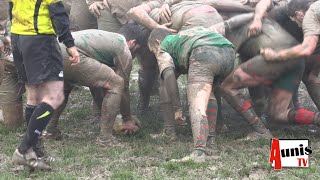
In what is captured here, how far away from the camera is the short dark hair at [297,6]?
20.1ft

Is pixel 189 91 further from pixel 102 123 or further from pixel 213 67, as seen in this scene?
pixel 102 123

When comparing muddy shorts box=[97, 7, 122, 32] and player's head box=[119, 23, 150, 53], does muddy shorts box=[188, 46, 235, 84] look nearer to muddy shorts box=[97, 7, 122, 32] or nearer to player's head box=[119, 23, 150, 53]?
player's head box=[119, 23, 150, 53]

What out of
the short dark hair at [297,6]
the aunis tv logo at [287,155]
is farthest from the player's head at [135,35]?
the aunis tv logo at [287,155]

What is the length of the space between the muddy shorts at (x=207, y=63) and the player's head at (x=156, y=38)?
2.09 feet

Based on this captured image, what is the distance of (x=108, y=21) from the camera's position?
7848 millimetres

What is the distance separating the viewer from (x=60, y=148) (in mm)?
5902

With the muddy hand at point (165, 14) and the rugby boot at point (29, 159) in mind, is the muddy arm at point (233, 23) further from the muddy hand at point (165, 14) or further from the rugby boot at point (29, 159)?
the rugby boot at point (29, 159)

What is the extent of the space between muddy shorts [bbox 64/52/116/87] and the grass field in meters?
0.65

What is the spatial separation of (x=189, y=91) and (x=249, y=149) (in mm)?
828

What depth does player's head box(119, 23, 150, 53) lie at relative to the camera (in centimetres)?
679

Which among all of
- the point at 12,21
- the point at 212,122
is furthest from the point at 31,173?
the point at 212,122

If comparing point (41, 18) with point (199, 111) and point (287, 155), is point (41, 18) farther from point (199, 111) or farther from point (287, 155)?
point (287, 155)

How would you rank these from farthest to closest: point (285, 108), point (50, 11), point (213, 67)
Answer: point (285, 108) < point (213, 67) < point (50, 11)

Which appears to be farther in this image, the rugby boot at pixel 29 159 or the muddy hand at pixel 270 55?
the muddy hand at pixel 270 55
